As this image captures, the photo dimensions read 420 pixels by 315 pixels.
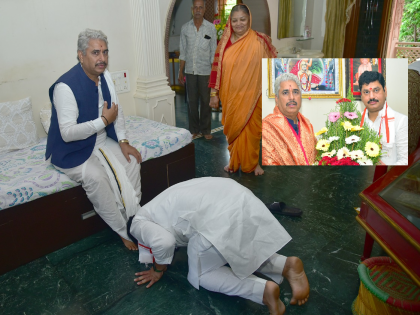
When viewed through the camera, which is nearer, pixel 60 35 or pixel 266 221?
pixel 266 221

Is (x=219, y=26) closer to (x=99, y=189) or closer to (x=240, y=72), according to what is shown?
(x=240, y=72)

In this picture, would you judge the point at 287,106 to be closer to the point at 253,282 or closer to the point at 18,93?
the point at 253,282

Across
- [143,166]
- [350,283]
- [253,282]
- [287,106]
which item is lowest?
→ [350,283]

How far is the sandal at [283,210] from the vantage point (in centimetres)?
252

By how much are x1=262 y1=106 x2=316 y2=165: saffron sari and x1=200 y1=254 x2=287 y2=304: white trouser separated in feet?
1.65

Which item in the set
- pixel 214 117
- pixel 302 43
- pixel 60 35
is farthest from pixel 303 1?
pixel 60 35

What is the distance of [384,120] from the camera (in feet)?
5.58

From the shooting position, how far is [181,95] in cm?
661

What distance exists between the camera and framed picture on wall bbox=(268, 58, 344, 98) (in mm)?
1748

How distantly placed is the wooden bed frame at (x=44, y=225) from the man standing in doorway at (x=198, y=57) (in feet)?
5.95

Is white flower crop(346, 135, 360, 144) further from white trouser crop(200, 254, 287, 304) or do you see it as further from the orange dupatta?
the orange dupatta

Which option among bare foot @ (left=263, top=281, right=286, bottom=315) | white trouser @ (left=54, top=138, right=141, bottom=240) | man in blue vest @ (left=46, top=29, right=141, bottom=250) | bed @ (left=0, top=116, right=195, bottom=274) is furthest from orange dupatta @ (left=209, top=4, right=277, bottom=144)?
bare foot @ (left=263, top=281, right=286, bottom=315)

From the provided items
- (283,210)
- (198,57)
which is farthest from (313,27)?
(283,210)

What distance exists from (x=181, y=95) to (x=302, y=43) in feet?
7.79
